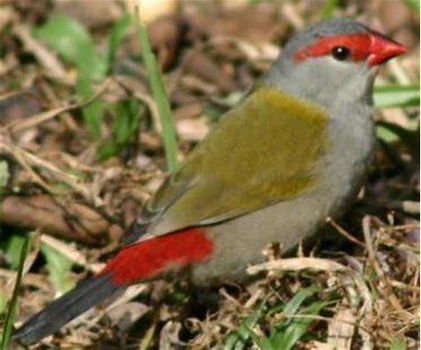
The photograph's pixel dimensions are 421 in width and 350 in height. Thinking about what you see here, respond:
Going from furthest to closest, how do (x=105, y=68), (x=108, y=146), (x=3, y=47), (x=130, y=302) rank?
(x=3, y=47)
(x=105, y=68)
(x=108, y=146)
(x=130, y=302)

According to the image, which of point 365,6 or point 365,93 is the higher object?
point 365,93

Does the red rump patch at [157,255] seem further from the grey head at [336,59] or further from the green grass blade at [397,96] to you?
the green grass blade at [397,96]

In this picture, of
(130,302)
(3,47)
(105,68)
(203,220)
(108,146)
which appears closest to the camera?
(203,220)

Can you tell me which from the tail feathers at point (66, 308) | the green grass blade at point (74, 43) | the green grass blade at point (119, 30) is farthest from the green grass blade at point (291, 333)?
the green grass blade at point (74, 43)

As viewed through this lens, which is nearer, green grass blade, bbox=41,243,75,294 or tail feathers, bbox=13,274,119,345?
tail feathers, bbox=13,274,119,345

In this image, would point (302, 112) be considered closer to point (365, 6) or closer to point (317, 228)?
point (317, 228)

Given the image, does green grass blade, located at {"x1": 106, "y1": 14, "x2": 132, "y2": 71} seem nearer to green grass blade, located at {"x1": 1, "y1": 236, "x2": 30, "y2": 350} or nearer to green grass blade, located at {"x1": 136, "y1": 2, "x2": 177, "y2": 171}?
green grass blade, located at {"x1": 136, "y1": 2, "x2": 177, "y2": 171}

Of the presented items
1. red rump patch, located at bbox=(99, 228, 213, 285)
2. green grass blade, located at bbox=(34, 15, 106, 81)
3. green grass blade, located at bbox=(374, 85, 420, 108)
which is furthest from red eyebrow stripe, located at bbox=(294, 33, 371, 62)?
green grass blade, located at bbox=(34, 15, 106, 81)

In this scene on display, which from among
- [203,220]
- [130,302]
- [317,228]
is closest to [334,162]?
[317,228]
